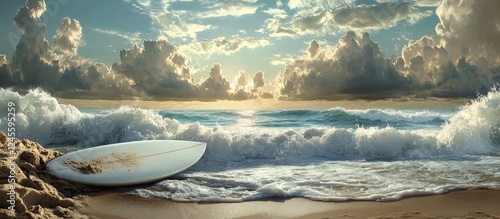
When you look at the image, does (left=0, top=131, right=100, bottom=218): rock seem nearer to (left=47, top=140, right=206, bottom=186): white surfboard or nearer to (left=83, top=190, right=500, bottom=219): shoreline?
(left=47, top=140, right=206, bottom=186): white surfboard

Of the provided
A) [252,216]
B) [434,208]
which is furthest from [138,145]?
[434,208]

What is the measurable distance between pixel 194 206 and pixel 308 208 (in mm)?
1472

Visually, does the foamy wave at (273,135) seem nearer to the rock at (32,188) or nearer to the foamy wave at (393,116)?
the rock at (32,188)

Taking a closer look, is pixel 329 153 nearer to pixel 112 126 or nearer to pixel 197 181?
pixel 197 181

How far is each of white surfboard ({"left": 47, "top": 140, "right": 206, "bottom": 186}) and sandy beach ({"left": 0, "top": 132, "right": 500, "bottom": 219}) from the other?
1.04 feet

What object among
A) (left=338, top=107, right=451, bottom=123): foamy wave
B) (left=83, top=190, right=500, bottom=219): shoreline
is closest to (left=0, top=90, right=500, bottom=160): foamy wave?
(left=83, top=190, right=500, bottom=219): shoreline

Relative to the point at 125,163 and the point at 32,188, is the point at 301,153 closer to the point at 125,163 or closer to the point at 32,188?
the point at 125,163

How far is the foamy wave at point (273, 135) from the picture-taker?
913 centimetres

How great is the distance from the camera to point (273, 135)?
32.9 ft

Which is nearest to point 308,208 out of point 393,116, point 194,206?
point 194,206

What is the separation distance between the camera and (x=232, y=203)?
495 centimetres

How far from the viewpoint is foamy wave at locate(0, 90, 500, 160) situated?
913 cm

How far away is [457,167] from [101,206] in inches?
250

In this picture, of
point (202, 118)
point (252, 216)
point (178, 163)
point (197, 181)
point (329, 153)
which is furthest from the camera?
point (202, 118)
